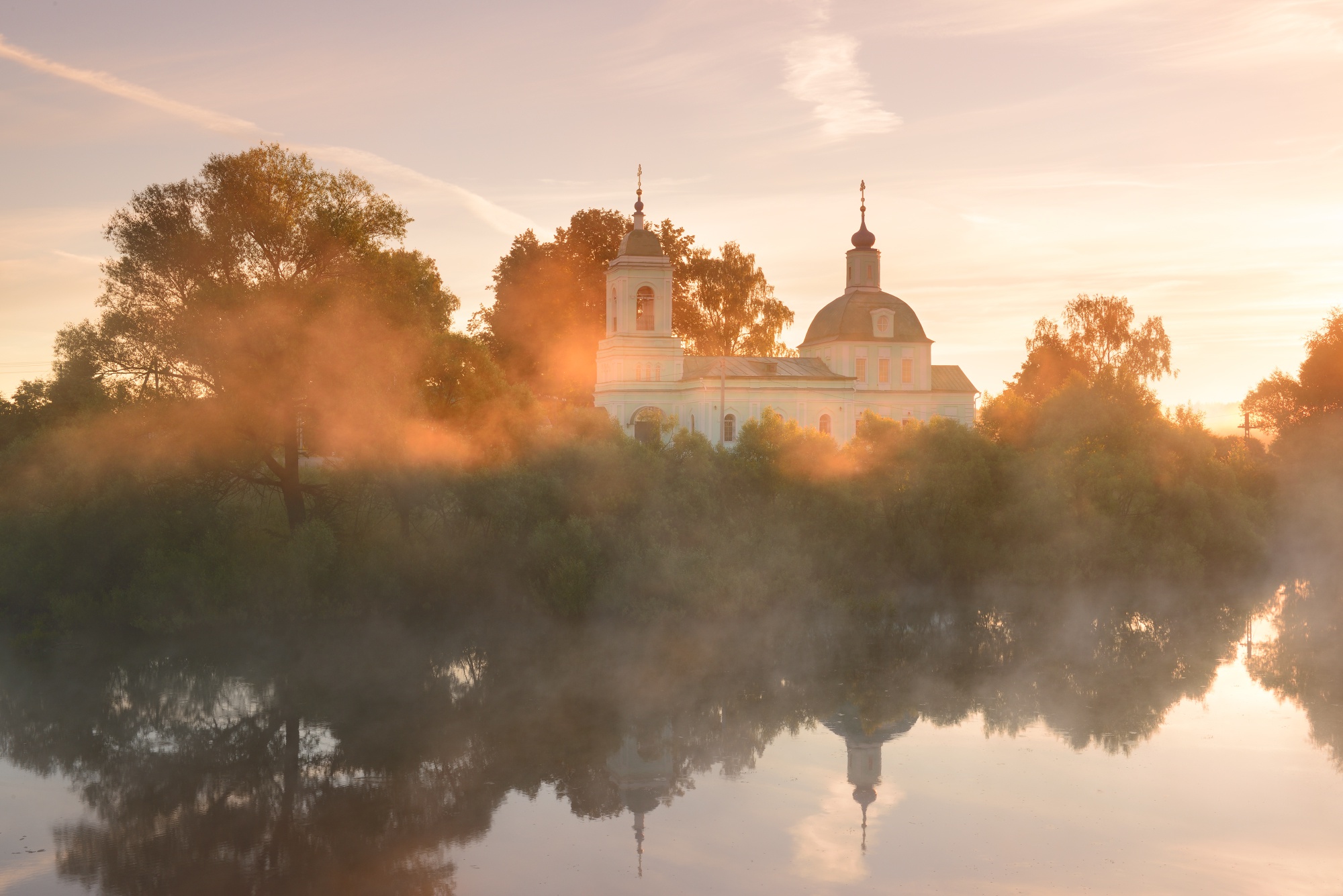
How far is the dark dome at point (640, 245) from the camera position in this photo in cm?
5238

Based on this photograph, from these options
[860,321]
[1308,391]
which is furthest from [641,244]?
[1308,391]

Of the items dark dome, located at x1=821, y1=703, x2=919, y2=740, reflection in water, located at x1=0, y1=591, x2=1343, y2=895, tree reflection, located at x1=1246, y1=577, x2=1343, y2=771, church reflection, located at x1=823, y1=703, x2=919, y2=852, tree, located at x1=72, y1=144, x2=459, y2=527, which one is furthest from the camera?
tree, located at x1=72, y1=144, x2=459, y2=527

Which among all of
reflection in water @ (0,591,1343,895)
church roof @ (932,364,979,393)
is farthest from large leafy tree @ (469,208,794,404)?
reflection in water @ (0,591,1343,895)

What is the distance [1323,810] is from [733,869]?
719 cm

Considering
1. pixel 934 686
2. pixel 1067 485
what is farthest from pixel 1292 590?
pixel 934 686

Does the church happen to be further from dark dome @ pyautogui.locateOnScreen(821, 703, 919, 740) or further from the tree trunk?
dark dome @ pyautogui.locateOnScreen(821, 703, 919, 740)

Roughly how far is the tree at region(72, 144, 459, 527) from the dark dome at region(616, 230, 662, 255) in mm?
24756

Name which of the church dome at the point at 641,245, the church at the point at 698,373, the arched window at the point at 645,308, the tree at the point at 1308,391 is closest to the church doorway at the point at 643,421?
the church at the point at 698,373

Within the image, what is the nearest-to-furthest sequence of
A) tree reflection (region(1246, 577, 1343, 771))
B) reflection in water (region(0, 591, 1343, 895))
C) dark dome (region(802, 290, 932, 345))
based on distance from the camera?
reflection in water (region(0, 591, 1343, 895)) → tree reflection (region(1246, 577, 1343, 771)) → dark dome (region(802, 290, 932, 345))

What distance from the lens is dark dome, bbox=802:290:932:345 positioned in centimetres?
5947

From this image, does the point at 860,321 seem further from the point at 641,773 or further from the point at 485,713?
the point at 641,773

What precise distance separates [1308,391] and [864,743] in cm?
3616

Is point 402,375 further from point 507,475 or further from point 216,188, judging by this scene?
point 216,188

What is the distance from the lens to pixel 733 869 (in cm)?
1277
